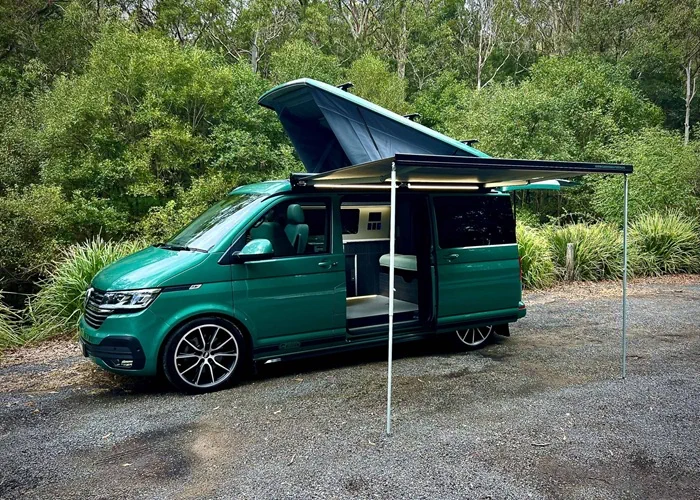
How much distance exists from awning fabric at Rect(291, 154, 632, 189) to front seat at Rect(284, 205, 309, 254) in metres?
0.26

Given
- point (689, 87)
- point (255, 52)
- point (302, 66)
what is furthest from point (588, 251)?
point (689, 87)

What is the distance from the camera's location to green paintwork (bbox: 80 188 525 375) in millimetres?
4457

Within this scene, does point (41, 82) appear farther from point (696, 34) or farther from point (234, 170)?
point (696, 34)

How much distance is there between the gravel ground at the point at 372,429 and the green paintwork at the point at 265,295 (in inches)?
16.2

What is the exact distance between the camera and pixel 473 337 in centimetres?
624

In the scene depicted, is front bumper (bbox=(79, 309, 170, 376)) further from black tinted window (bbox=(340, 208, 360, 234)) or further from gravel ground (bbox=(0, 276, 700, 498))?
black tinted window (bbox=(340, 208, 360, 234))

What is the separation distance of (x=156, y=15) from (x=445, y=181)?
23.4 metres

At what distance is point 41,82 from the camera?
58.6ft

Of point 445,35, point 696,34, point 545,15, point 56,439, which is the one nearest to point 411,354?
point 56,439

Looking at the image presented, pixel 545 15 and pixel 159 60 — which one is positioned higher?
pixel 545 15

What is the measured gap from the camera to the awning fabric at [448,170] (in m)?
3.79

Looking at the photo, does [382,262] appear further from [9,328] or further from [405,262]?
[9,328]

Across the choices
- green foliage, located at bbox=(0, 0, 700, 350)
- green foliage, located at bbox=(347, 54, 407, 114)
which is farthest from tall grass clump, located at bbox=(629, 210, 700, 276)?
green foliage, located at bbox=(347, 54, 407, 114)

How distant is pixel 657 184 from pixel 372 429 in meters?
13.0
